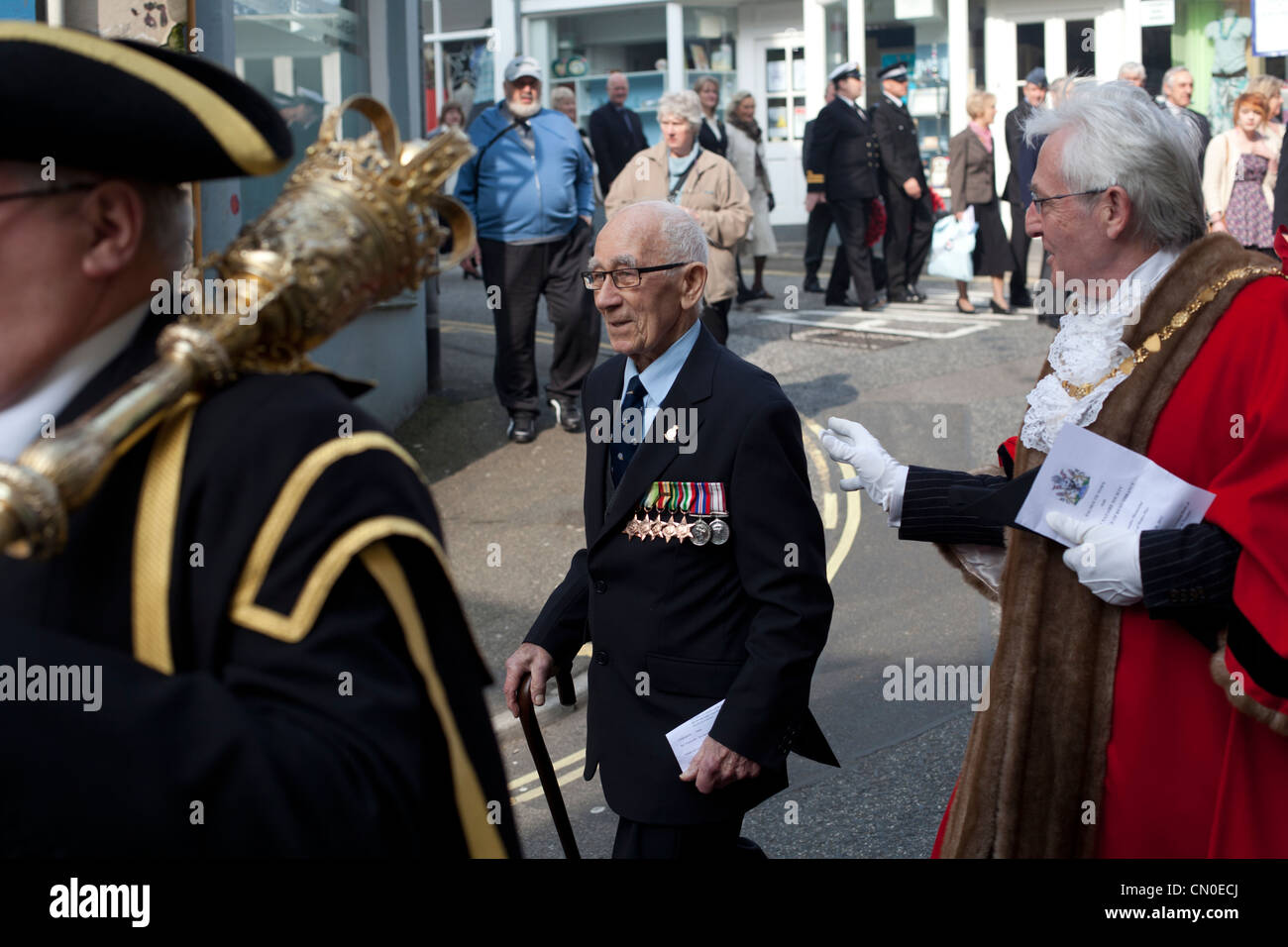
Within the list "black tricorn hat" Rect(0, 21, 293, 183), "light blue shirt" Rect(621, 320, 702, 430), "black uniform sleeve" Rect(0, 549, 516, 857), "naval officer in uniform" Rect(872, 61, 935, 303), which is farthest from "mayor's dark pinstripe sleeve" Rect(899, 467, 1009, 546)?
"naval officer in uniform" Rect(872, 61, 935, 303)

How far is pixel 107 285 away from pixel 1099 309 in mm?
2213

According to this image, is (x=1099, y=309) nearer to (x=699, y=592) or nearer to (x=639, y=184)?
(x=699, y=592)

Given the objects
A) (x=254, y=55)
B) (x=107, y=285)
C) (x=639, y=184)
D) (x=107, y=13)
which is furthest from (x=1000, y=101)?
(x=107, y=285)

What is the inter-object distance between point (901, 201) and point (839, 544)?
8047 mm

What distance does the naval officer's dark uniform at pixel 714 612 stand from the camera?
10.3ft

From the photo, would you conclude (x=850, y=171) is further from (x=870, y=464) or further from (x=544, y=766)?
(x=544, y=766)

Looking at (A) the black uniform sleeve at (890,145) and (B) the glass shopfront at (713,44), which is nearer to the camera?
(A) the black uniform sleeve at (890,145)

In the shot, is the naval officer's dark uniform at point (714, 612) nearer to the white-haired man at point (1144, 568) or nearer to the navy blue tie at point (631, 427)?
the navy blue tie at point (631, 427)

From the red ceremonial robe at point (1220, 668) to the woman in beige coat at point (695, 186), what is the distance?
6.76 meters

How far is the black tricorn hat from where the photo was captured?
1.44 m

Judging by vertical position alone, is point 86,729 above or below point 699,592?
above

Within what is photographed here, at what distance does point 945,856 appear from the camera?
3.15 metres

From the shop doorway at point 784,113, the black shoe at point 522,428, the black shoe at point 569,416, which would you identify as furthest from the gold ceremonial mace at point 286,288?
the shop doorway at point 784,113

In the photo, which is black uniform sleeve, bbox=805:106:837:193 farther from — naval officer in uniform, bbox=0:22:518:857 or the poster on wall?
naval officer in uniform, bbox=0:22:518:857
